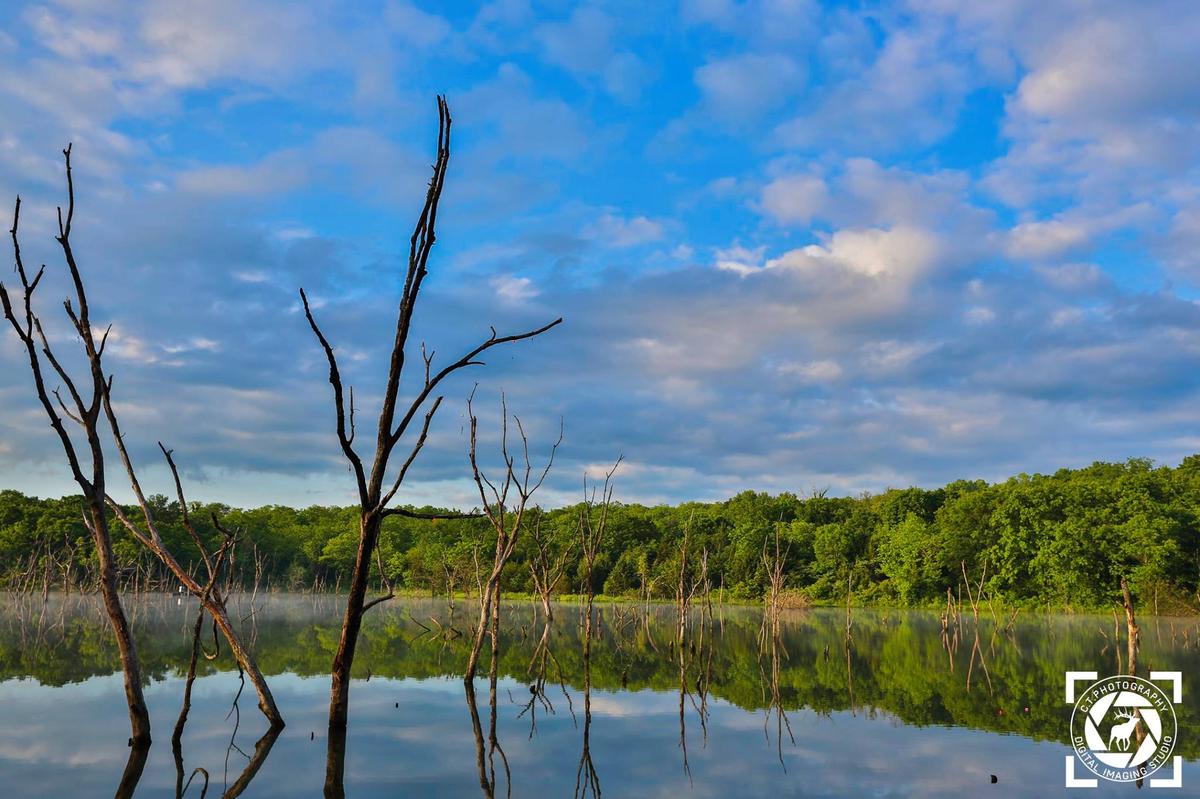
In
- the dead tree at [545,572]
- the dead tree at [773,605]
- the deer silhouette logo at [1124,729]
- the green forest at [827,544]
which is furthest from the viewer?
the green forest at [827,544]

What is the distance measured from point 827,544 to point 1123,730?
203 feet

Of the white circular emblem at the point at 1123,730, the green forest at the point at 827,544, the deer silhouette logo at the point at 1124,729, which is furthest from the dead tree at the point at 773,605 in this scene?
the deer silhouette logo at the point at 1124,729

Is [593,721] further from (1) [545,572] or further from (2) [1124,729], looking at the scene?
(2) [1124,729]

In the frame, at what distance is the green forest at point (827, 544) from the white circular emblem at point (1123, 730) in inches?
893

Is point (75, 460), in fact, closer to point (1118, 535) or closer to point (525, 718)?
point (525, 718)

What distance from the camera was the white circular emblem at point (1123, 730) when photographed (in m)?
12.8

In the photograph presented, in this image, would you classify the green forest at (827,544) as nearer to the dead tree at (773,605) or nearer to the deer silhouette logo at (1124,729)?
the dead tree at (773,605)

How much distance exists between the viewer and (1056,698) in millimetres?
19672

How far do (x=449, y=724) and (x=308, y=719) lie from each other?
2424mm

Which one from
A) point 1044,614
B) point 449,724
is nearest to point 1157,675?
point 449,724

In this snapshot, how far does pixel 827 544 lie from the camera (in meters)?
76.0

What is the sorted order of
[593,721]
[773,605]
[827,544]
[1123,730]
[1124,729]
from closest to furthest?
[1123,730] < [1124,729] < [593,721] < [773,605] < [827,544]

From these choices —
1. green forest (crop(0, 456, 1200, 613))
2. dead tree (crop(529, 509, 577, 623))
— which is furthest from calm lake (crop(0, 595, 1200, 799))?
green forest (crop(0, 456, 1200, 613))

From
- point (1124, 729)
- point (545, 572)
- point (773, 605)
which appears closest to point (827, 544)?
point (773, 605)
